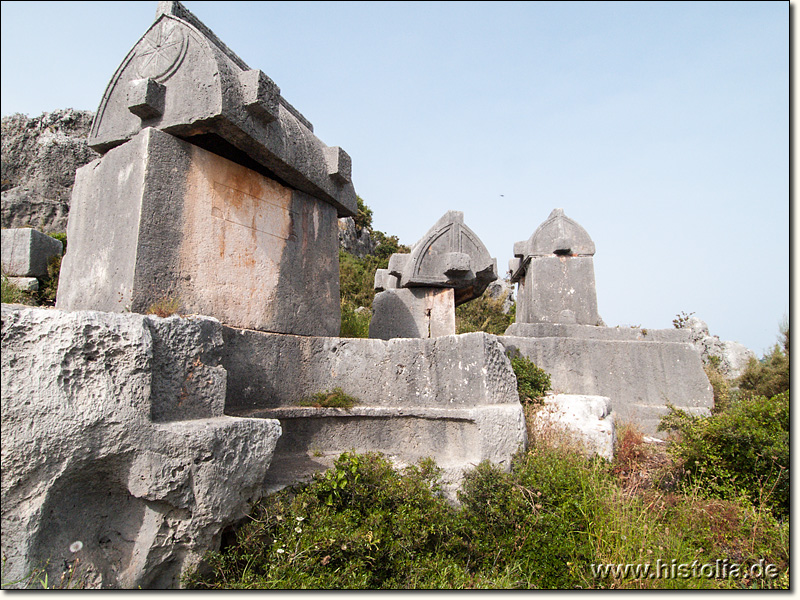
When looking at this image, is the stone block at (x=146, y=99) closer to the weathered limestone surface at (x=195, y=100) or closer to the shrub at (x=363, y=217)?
the weathered limestone surface at (x=195, y=100)

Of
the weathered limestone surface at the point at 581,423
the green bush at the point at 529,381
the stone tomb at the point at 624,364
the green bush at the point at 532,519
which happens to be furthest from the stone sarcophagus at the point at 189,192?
the stone tomb at the point at 624,364

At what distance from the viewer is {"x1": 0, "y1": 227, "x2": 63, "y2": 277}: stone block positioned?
28.7ft

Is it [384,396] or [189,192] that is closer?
[189,192]

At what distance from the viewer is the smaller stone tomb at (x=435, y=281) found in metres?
6.43

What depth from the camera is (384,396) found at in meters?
4.13

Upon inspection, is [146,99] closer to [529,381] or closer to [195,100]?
[195,100]

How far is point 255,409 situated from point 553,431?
2.46 metres

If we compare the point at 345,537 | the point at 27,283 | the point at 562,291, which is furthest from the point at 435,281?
the point at 27,283

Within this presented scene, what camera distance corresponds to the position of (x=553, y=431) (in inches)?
166

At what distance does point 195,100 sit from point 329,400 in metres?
2.37

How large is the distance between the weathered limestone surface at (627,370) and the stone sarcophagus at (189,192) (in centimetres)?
303

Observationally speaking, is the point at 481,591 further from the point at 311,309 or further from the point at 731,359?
the point at 731,359

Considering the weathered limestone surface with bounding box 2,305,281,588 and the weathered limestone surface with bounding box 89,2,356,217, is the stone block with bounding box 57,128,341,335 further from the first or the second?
the weathered limestone surface with bounding box 2,305,281,588

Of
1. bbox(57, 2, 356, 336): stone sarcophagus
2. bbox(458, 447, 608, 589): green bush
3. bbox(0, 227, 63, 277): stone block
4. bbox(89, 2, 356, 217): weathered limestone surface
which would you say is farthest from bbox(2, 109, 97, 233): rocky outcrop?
bbox(458, 447, 608, 589): green bush
